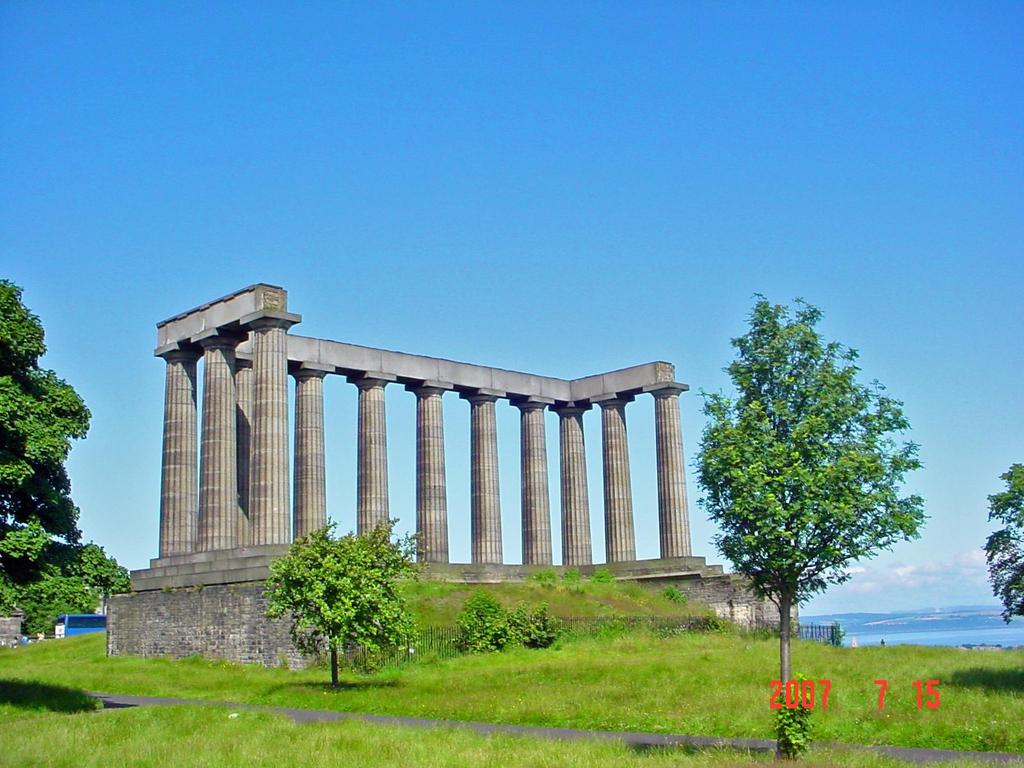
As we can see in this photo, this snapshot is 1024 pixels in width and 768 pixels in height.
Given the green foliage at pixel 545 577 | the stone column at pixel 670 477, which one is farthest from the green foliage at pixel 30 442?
the stone column at pixel 670 477

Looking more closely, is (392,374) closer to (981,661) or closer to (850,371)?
(981,661)

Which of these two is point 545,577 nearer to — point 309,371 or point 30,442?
point 309,371

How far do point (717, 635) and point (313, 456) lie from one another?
23.8 meters

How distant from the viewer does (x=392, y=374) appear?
2665 inches

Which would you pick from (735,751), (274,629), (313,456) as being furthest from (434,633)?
(735,751)

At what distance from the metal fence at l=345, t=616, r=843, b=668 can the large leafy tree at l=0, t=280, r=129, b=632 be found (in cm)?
1240

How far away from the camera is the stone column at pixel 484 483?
7025cm

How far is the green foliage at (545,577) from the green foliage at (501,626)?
46.5 feet

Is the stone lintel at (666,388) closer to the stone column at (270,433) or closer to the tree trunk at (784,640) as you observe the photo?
the stone column at (270,433)

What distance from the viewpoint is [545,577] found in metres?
66.9

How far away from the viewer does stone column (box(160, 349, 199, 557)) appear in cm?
5975

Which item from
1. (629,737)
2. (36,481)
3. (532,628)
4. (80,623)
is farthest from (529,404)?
(80,623)

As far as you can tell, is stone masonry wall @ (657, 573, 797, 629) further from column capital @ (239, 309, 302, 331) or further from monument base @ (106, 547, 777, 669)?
column capital @ (239, 309, 302, 331)
